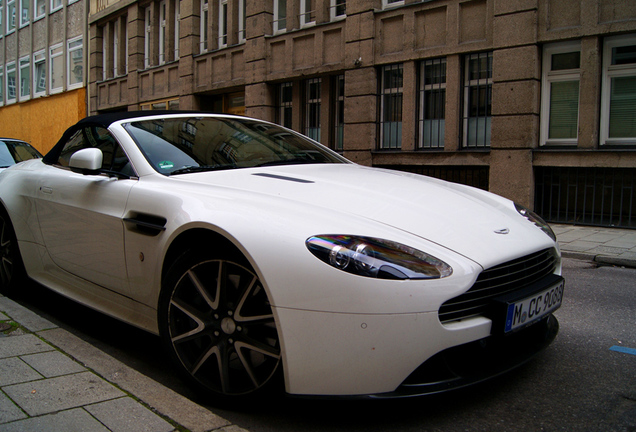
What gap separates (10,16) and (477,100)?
31734 millimetres

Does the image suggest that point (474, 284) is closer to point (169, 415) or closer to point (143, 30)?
point (169, 415)

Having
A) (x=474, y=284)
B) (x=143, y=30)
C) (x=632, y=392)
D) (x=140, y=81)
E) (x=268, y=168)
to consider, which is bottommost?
(x=632, y=392)

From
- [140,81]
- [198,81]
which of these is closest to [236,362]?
[198,81]

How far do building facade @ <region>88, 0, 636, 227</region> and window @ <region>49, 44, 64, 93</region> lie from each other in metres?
13.1

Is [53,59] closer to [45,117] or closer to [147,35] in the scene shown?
[45,117]

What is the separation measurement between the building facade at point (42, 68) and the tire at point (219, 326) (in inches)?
1048

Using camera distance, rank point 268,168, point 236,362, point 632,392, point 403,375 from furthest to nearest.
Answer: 1. point 268,168
2. point 632,392
3. point 236,362
4. point 403,375

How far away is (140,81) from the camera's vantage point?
926 inches

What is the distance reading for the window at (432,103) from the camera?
13.0 m

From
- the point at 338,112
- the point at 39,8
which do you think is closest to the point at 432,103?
the point at 338,112

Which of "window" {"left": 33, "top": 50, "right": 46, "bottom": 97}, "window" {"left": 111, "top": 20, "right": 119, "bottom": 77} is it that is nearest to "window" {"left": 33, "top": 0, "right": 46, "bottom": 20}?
"window" {"left": 33, "top": 50, "right": 46, "bottom": 97}

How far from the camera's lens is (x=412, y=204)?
9.59 feet

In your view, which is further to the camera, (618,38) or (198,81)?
(198,81)

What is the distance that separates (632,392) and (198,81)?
18807 mm
